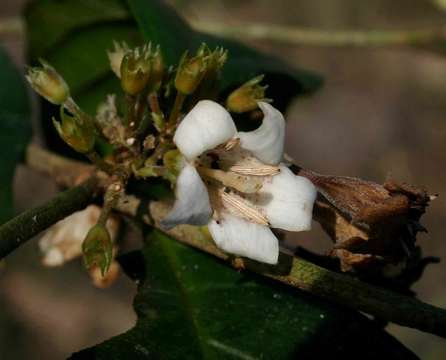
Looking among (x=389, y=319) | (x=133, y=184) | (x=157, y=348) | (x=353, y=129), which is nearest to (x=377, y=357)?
(x=389, y=319)

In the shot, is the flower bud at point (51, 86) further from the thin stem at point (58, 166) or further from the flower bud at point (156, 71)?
the thin stem at point (58, 166)

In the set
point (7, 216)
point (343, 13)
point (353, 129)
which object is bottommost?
point (353, 129)

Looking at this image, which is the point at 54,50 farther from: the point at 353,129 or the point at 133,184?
the point at 353,129

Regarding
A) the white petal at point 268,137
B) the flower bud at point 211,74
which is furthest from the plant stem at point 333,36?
the white petal at point 268,137

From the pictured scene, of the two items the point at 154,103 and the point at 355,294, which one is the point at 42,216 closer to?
the point at 154,103

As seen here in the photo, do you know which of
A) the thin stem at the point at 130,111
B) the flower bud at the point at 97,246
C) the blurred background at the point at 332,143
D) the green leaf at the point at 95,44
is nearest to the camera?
the flower bud at the point at 97,246

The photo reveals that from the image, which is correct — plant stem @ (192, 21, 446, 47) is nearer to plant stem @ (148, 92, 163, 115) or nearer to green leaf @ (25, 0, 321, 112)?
green leaf @ (25, 0, 321, 112)

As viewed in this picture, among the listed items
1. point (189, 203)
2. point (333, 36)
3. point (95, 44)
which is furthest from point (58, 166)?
point (333, 36)
